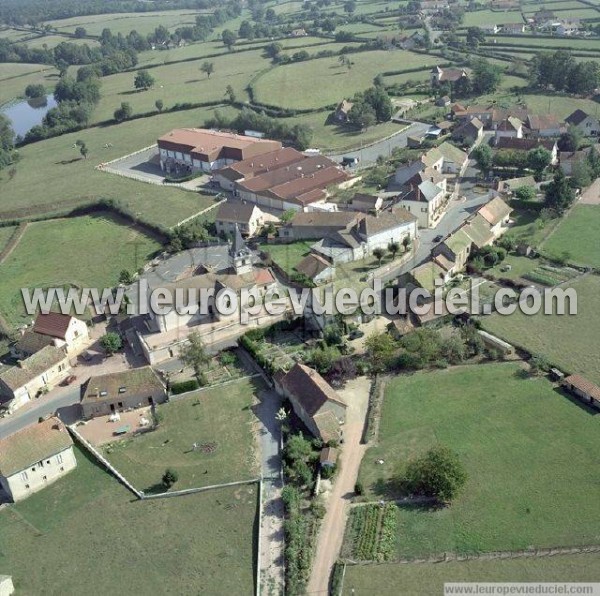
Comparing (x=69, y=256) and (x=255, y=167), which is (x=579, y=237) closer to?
(x=255, y=167)

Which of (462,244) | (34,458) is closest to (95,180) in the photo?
(462,244)

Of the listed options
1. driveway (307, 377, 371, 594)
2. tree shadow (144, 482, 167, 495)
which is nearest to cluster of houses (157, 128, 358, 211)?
driveway (307, 377, 371, 594)

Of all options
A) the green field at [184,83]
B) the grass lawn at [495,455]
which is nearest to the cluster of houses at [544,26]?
the green field at [184,83]

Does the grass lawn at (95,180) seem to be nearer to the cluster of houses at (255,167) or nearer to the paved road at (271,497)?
the cluster of houses at (255,167)

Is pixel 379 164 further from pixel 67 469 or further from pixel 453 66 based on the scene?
pixel 67 469

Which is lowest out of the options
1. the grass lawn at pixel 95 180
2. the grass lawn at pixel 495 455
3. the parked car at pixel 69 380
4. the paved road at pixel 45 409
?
the paved road at pixel 45 409

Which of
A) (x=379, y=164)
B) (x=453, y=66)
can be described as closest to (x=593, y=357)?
(x=379, y=164)

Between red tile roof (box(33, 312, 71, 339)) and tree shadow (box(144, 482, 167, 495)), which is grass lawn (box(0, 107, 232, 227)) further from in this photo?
tree shadow (box(144, 482, 167, 495))
